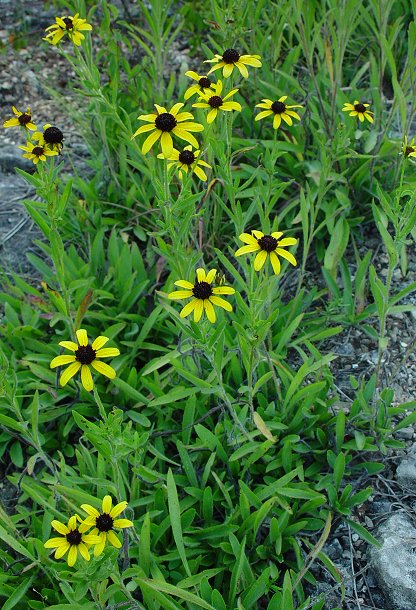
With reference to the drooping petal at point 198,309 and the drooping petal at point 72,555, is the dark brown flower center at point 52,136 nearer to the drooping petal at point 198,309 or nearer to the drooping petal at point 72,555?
the drooping petal at point 198,309

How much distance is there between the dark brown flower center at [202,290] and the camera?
2.03m

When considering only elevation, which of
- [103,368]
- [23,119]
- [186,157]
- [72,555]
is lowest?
[72,555]

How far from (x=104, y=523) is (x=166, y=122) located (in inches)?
52.1

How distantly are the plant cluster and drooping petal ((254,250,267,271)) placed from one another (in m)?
0.02

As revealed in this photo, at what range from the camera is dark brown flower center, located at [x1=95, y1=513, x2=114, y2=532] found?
69.9 inches

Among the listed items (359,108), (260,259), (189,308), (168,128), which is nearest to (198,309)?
(189,308)

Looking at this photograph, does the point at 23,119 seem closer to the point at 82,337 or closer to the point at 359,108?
the point at 82,337

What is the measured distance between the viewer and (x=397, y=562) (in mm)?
2223

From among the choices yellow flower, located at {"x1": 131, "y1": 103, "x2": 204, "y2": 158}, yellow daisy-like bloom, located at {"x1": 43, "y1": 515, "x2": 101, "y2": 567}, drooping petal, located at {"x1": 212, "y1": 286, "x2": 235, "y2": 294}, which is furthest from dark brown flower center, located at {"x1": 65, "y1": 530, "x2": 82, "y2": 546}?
yellow flower, located at {"x1": 131, "y1": 103, "x2": 204, "y2": 158}

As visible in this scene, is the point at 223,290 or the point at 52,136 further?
the point at 52,136

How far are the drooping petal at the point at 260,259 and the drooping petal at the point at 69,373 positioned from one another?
0.66 meters

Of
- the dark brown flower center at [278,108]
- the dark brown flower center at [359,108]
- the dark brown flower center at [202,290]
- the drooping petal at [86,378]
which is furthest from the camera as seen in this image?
the dark brown flower center at [359,108]

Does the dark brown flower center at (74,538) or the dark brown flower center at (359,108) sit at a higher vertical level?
the dark brown flower center at (359,108)

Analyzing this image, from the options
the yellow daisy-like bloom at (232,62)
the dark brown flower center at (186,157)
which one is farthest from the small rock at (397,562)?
the yellow daisy-like bloom at (232,62)
